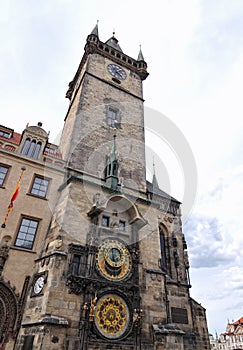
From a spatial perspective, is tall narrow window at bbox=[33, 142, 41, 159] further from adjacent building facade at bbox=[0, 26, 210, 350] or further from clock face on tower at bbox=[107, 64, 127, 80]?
clock face on tower at bbox=[107, 64, 127, 80]

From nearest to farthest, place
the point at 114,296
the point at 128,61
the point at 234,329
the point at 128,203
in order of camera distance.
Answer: the point at 114,296
the point at 128,203
the point at 128,61
the point at 234,329

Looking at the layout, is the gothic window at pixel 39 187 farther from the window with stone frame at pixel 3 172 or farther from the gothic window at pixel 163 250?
the gothic window at pixel 163 250

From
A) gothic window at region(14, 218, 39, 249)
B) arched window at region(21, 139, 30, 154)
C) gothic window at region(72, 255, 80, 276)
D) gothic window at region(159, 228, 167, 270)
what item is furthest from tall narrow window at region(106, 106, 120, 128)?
gothic window at region(72, 255, 80, 276)

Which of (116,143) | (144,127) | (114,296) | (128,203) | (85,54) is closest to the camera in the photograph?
(114,296)

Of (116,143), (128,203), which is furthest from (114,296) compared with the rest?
(116,143)

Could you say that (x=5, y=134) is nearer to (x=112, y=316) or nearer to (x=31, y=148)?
(x=31, y=148)

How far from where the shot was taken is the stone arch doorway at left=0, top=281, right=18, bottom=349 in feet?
31.5

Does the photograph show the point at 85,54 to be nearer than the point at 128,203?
No

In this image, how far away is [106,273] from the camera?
11.1m

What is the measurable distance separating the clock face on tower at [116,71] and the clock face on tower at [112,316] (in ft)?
61.3

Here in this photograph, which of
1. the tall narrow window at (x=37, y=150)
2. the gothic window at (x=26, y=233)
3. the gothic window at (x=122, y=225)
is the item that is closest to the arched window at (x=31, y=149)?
the tall narrow window at (x=37, y=150)

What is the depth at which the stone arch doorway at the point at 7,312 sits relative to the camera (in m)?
9.59

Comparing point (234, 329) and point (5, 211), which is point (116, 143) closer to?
point (5, 211)

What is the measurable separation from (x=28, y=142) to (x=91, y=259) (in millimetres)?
7911
